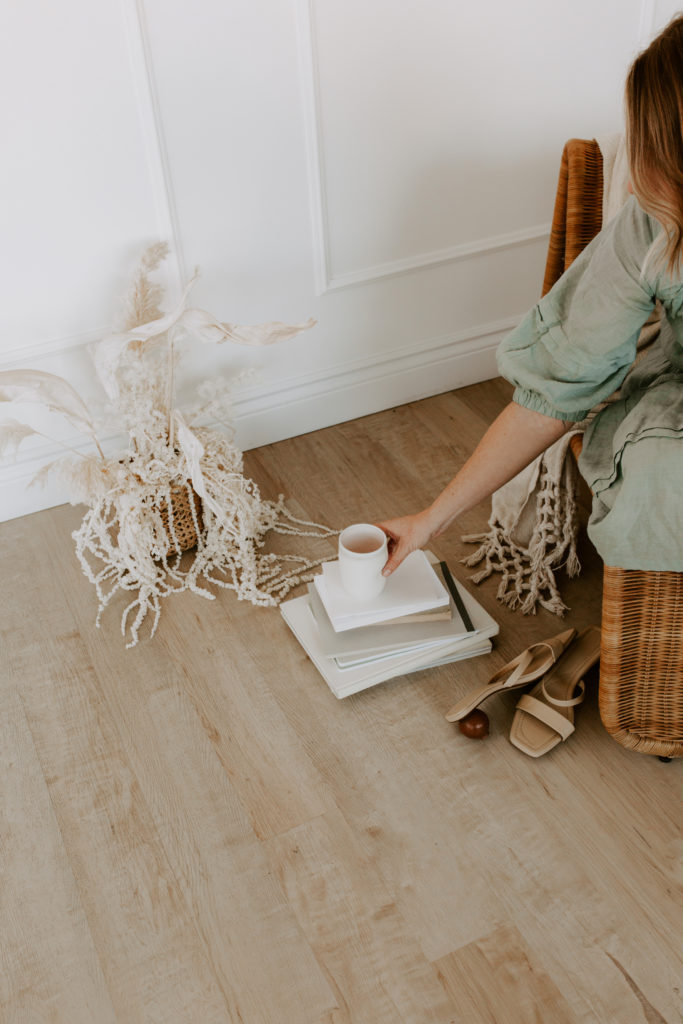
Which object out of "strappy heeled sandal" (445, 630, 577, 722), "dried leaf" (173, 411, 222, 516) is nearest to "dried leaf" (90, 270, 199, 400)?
"dried leaf" (173, 411, 222, 516)

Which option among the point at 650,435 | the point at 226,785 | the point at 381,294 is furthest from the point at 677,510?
the point at 381,294

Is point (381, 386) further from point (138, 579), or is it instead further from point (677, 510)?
point (677, 510)

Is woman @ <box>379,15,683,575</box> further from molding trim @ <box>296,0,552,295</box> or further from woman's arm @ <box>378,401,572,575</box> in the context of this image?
molding trim @ <box>296,0,552,295</box>

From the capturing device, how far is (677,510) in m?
1.14

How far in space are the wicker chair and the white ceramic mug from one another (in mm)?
347

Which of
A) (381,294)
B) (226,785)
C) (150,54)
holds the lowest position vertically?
(226,785)

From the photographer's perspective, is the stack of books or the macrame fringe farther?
the macrame fringe

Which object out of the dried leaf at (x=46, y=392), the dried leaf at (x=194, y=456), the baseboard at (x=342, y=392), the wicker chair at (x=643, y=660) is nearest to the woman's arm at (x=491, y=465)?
the wicker chair at (x=643, y=660)

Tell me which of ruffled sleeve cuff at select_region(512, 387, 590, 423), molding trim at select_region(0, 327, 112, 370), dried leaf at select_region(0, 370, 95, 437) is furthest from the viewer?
molding trim at select_region(0, 327, 112, 370)

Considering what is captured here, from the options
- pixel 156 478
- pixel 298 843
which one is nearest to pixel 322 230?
pixel 156 478

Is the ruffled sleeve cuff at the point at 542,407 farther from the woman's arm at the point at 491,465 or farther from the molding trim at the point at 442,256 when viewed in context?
the molding trim at the point at 442,256

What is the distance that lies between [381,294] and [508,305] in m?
0.40

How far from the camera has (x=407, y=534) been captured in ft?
4.66

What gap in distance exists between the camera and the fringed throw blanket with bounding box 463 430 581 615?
164 centimetres
